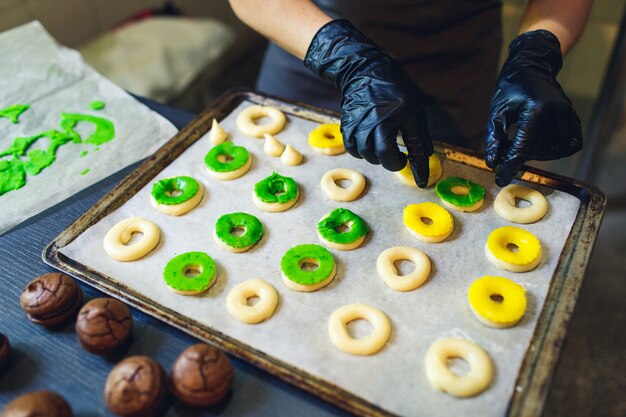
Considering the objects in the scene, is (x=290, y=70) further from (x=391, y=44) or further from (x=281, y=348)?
(x=281, y=348)

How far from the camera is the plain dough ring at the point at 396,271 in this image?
121 centimetres

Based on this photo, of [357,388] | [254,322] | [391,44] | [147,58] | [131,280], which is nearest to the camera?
[357,388]

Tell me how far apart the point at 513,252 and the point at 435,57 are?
0.80m

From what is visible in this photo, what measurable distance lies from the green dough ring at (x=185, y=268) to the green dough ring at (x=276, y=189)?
24 centimetres

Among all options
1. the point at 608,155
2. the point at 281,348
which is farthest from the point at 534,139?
the point at 608,155

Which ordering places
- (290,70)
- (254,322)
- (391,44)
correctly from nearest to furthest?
(254,322), (391,44), (290,70)

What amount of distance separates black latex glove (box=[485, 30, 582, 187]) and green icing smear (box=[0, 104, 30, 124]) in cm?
147

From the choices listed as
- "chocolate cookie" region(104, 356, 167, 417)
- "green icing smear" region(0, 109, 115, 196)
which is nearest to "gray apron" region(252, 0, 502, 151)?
"green icing smear" region(0, 109, 115, 196)

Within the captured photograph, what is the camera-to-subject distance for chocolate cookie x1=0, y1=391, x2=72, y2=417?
2.92 feet

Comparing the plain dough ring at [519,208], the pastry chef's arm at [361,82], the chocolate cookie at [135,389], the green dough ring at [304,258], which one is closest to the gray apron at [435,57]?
the pastry chef's arm at [361,82]

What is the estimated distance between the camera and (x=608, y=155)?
3301 mm

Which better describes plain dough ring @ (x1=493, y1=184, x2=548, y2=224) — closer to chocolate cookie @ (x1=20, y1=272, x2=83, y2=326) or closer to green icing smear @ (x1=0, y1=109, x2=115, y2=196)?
chocolate cookie @ (x1=20, y1=272, x2=83, y2=326)

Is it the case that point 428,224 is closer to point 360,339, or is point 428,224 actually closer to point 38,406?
point 360,339

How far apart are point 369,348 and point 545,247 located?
527mm
